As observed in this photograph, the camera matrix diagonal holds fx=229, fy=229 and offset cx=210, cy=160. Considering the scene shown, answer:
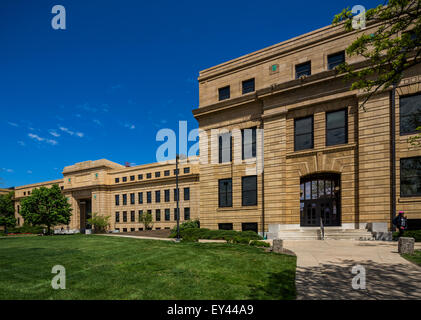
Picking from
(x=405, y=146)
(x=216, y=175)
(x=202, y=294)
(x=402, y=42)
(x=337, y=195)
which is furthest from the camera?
(x=216, y=175)

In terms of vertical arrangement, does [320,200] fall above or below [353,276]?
above

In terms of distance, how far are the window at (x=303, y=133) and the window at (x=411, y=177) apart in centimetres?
727

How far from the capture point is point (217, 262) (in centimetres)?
991

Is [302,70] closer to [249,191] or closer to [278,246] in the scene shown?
[249,191]

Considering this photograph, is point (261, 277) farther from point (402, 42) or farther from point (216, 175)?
point (216, 175)

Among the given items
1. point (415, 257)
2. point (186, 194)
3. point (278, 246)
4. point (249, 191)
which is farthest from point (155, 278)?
point (186, 194)

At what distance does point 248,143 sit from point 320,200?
9.24m

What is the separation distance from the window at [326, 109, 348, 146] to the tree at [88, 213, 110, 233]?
1982 inches

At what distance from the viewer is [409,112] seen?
727 inches

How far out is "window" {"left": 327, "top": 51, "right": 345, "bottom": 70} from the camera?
21922 mm
